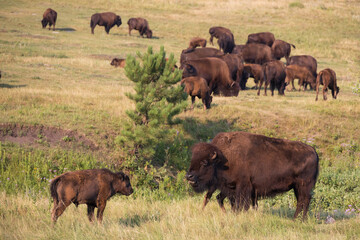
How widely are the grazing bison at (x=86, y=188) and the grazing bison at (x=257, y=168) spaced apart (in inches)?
45.9

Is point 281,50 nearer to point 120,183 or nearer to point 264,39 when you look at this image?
point 264,39

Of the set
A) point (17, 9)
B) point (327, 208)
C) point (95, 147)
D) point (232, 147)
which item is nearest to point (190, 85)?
point (95, 147)

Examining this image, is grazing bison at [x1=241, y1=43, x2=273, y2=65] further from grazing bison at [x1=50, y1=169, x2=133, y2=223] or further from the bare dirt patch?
grazing bison at [x1=50, y1=169, x2=133, y2=223]

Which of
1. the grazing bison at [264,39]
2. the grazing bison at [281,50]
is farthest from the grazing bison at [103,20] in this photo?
the grazing bison at [281,50]

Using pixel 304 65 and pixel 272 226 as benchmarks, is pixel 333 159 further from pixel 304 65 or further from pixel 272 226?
pixel 304 65

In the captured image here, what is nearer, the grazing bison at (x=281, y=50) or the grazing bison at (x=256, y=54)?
the grazing bison at (x=256, y=54)

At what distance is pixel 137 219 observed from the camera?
22.7ft

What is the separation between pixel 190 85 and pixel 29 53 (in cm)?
1342

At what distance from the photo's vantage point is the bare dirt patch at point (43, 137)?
1223cm

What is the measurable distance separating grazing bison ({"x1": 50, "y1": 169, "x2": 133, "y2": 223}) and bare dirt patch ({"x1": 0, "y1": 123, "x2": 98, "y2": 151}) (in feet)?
19.8

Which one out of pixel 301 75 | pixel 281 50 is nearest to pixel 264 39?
pixel 281 50

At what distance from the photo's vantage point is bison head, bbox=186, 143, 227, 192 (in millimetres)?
6613

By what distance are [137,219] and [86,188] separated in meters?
1.05

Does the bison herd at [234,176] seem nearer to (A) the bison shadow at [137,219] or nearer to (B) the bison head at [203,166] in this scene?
(B) the bison head at [203,166]
